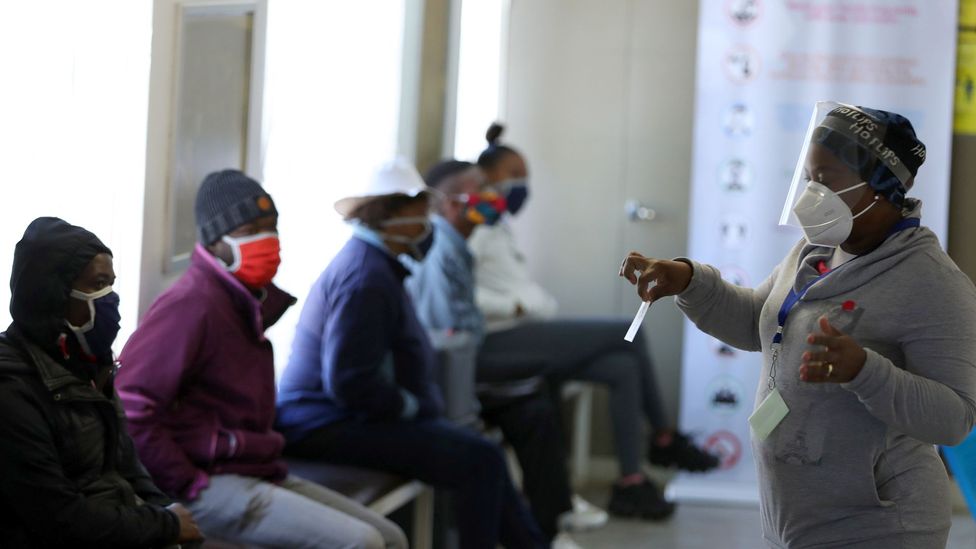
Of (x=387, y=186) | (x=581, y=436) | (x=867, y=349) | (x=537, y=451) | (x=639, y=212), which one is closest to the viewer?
(x=867, y=349)

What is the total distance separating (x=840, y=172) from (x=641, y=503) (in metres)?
3.46

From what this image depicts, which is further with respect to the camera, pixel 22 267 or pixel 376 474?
pixel 376 474

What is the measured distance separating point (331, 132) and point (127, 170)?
1.48 m

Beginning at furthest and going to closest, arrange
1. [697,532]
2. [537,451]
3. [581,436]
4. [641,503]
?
[581,436]
[641,503]
[697,532]
[537,451]

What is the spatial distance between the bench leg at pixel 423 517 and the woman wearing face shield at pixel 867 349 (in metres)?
1.86

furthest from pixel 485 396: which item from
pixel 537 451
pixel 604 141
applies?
pixel 604 141

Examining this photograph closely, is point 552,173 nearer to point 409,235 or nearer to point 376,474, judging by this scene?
point 409,235

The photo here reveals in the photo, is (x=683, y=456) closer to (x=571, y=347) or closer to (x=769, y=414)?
(x=571, y=347)

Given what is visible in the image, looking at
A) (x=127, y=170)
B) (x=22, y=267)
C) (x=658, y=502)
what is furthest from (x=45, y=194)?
(x=658, y=502)

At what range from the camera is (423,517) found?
3.97m

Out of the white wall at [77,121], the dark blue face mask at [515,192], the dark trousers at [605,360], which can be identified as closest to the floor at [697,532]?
the dark trousers at [605,360]

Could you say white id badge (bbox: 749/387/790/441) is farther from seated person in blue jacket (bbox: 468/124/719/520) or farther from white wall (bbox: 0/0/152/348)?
seated person in blue jacket (bbox: 468/124/719/520)

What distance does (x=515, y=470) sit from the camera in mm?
5430

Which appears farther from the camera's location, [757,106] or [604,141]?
[604,141]
